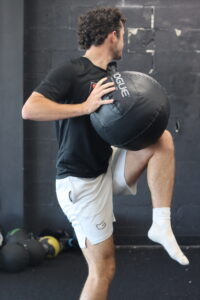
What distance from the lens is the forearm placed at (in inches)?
88.7

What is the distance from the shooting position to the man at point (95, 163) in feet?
7.64

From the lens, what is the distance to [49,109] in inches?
88.6

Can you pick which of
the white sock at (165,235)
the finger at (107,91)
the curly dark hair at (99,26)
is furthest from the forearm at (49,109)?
the white sock at (165,235)

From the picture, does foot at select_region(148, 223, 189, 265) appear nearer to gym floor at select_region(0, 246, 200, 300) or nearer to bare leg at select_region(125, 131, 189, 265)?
bare leg at select_region(125, 131, 189, 265)

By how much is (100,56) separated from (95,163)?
554mm

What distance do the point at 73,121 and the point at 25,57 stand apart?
5.72ft

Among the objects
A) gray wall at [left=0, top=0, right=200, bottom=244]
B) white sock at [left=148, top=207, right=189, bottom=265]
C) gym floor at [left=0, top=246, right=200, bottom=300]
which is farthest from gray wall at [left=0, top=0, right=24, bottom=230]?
white sock at [left=148, top=207, right=189, bottom=265]

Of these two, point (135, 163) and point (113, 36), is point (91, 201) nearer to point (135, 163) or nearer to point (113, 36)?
point (135, 163)

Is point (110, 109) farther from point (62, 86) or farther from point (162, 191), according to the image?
point (162, 191)

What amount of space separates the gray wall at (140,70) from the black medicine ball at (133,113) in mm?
1831

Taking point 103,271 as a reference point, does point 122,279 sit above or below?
below

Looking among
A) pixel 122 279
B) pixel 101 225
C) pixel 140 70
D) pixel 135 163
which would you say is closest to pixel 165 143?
pixel 135 163

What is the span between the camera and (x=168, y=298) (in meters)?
3.16

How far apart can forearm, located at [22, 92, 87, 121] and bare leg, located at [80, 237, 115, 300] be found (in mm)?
698
